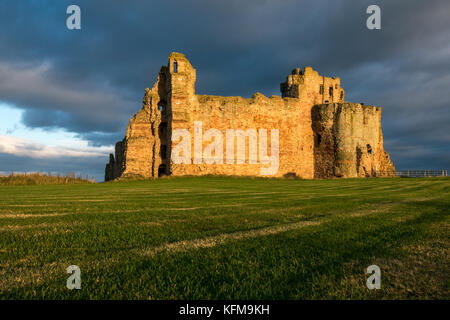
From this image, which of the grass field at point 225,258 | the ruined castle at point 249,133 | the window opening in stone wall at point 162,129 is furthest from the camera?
the window opening in stone wall at point 162,129

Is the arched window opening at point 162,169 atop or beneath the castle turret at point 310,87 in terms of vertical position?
beneath

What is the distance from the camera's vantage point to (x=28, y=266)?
2.11m

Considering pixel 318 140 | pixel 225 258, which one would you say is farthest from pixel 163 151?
pixel 225 258

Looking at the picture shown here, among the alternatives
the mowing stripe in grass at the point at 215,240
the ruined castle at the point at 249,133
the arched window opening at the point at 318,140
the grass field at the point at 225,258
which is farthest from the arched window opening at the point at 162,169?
the mowing stripe in grass at the point at 215,240

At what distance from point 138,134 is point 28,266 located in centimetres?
2501

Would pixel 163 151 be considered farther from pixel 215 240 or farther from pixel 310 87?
pixel 215 240

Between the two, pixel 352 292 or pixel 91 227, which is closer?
pixel 352 292

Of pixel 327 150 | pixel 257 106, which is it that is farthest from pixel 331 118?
pixel 257 106

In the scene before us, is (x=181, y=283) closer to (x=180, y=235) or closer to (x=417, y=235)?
(x=180, y=235)

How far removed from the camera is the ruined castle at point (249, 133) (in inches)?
973

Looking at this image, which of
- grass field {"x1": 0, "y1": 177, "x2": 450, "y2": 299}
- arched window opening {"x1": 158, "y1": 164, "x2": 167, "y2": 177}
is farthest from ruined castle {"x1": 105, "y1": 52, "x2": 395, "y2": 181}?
grass field {"x1": 0, "y1": 177, "x2": 450, "y2": 299}

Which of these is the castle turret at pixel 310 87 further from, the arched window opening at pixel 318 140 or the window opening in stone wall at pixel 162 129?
the window opening in stone wall at pixel 162 129
